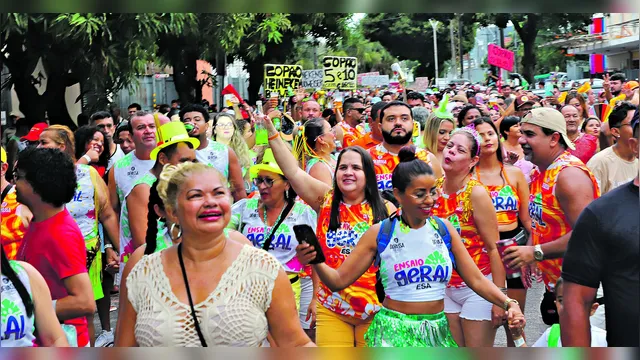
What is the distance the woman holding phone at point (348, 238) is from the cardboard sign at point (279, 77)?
11944 millimetres

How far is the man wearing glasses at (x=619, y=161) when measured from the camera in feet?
26.4

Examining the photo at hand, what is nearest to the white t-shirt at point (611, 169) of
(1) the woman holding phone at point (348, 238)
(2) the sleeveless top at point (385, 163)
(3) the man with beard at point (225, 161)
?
(2) the sleeveless top at point (385, 163)

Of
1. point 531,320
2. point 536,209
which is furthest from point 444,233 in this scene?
point 531,320

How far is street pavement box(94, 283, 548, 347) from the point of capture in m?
8.20

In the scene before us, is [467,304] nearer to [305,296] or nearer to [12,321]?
[305,296]

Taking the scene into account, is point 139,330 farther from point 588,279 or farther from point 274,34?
point 274,34

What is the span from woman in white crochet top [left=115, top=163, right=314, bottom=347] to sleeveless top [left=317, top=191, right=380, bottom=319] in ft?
6.58

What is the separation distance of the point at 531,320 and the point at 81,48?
10827 millimetres

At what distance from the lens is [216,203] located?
13.3 feet

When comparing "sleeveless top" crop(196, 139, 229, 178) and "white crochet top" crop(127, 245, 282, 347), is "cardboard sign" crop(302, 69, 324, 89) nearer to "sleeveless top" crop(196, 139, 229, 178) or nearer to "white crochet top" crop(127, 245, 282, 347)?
"sleeveless top" crop(196, 139, 229, 178)

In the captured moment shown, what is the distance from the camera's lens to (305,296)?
7.05 m

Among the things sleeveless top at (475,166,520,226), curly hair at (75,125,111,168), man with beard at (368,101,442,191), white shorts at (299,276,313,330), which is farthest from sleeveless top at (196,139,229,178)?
sleeveless top at (475,166,520,226)

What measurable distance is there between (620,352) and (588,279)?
81cm

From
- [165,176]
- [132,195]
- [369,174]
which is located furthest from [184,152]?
[165,176]
